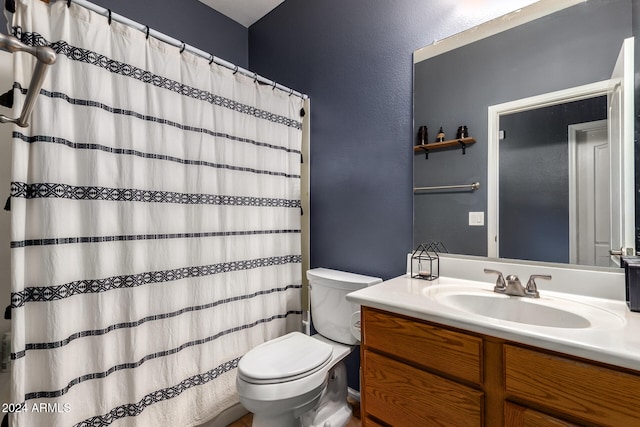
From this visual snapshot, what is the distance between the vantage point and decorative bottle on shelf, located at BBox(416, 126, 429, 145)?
154 cm

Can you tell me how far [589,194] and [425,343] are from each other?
0.87 metres

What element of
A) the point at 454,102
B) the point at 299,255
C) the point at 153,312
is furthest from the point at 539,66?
the point at 153,312

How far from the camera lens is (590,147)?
3.75ft

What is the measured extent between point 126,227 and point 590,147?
192 centimetres

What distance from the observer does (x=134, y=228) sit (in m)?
1.29

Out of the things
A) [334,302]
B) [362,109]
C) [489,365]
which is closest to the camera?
[489,365]

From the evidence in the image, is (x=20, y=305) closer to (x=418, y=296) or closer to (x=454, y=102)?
(x=418, y=296)

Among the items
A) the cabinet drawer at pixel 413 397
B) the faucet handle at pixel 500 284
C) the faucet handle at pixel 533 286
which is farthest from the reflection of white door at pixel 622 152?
the cabinet drawer at pixel 413 397

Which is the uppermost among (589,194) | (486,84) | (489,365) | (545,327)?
(486,84)

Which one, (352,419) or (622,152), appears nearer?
(622,152)

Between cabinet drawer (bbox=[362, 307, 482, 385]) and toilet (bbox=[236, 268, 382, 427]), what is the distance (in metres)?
0.35

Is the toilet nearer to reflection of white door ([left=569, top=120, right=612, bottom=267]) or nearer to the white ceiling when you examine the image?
reflection of white door ([left=569, top=120, right=612, bottom=267])

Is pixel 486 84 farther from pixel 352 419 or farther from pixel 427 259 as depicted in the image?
pixel 352 419

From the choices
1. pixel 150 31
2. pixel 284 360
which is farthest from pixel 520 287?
pixel 150 31
